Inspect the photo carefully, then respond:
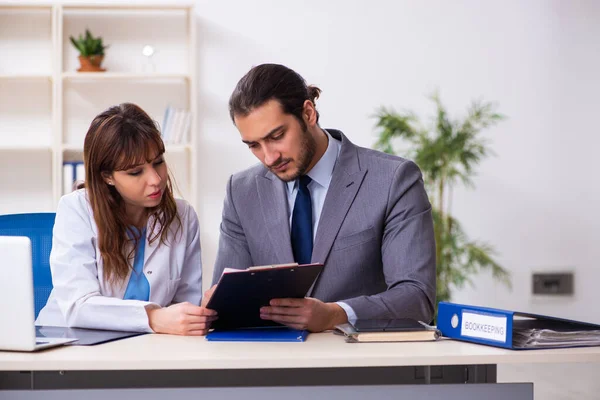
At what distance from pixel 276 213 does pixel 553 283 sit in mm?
3200

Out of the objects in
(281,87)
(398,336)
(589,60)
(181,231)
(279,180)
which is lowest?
(398,336)

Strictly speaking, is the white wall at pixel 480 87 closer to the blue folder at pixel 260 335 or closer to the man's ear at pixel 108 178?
the man's ear at pixel 108 178

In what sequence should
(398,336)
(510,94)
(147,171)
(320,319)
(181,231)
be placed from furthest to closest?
(510,94), (181,231), (147,171), (320,319), (398,336)

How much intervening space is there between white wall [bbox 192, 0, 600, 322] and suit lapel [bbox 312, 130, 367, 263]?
2586mm

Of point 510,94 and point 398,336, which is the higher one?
point 510,94

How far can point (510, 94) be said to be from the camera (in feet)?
16.1

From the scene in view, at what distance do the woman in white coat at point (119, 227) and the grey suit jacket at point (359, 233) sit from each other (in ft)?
0.67

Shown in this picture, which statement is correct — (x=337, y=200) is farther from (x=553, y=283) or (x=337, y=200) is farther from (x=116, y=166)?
(x=553, y=283)

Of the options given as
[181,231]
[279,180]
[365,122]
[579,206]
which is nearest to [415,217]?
[279,180]

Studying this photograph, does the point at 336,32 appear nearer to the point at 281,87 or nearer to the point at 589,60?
the point at 589,60

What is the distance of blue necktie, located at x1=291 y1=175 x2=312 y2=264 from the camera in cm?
222

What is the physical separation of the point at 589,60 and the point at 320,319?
12.4 feet

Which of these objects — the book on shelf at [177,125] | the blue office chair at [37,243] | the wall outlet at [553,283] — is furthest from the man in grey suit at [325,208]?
the wall outlet at [553,283]

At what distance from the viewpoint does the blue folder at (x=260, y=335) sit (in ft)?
5.45
